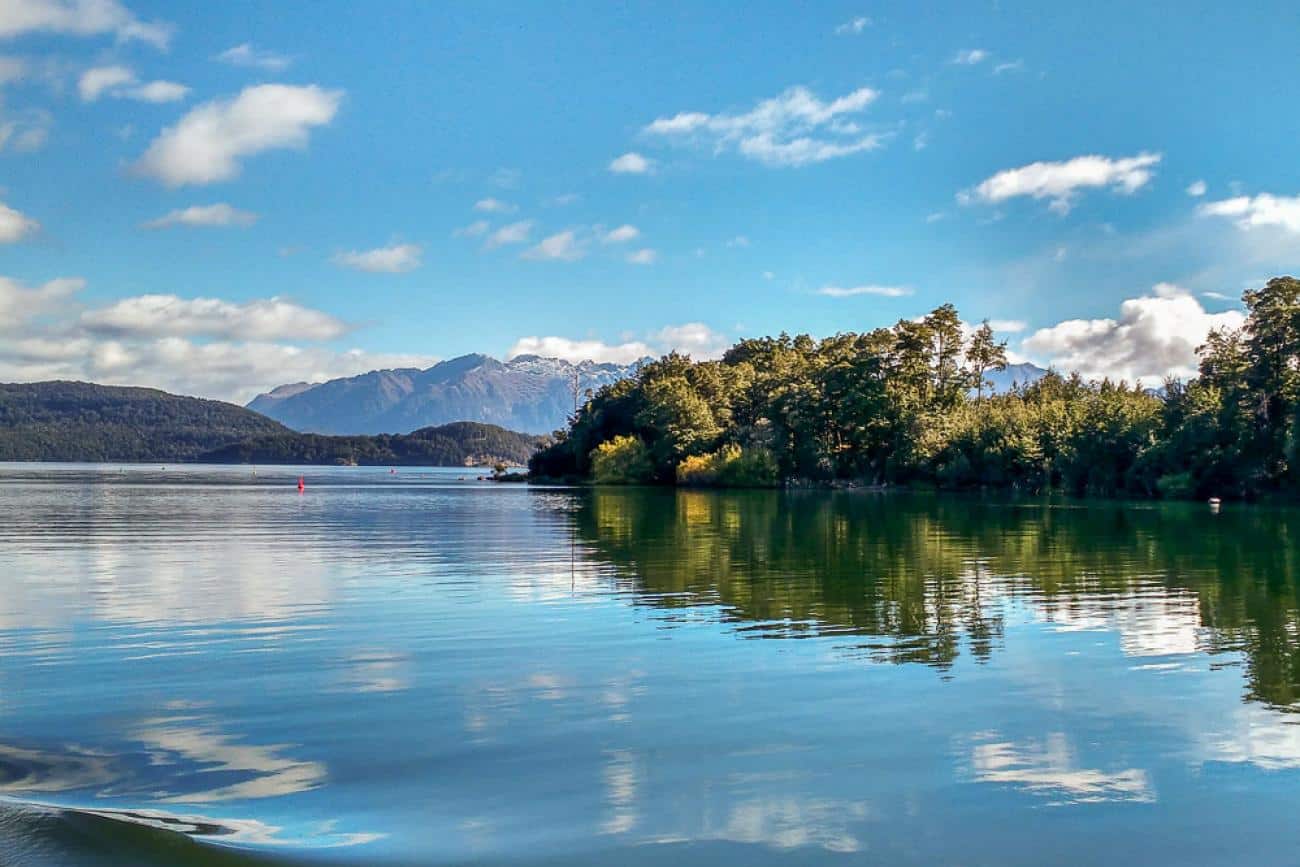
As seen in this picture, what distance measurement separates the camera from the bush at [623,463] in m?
136

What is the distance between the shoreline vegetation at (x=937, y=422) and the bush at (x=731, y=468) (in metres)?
0.18

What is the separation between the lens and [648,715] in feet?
42.1

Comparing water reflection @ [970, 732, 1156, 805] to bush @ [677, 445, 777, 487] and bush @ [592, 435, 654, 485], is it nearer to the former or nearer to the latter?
bush @ [677, 445, 777, 487]

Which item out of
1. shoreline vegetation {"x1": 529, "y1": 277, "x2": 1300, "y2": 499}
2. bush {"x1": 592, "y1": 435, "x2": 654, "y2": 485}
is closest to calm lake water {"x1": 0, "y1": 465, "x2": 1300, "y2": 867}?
shoreline vegetation {"x1": 529, "y1": 277, "x2": 1300, "y2": 499}

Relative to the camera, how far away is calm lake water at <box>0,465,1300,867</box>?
8781 millimetres

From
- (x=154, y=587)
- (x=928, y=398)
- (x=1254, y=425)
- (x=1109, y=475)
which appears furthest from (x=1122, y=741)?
(x=928, y=398)

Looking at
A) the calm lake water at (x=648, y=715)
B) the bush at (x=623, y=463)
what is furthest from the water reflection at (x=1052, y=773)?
the bush at (x=623, y=463)

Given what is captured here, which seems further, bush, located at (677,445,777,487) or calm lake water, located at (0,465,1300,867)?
bush, located at (677,445,777,487)

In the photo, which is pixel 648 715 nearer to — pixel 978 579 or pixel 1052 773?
pixel 1052 773

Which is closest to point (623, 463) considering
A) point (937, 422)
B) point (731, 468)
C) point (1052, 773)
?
point (731, 468)

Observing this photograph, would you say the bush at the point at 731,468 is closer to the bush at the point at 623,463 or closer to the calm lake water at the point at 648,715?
the bush at the point at 623,463

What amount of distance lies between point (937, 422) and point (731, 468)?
25.0 meters

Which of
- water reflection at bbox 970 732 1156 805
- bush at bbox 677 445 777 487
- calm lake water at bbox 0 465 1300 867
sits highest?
bush at bbox 677 445 777 487

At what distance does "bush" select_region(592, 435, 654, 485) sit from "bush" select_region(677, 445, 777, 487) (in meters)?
7.14
